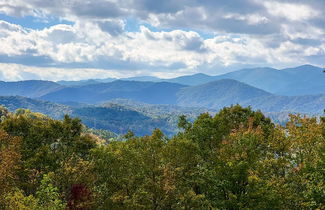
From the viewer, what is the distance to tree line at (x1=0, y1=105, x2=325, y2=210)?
126 feet

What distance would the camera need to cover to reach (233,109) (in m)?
72.1

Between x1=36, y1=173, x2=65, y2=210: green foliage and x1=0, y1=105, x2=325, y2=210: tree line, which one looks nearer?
x1=36, y1=173, x2=65, y2=210: green foliage

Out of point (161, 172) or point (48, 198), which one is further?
point (161, 172)

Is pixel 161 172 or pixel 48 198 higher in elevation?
pixel 161 172

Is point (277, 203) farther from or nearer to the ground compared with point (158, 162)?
nearer to the ground

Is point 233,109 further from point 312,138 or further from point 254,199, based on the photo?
point 254,199

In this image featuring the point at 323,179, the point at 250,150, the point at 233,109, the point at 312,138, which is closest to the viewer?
the point at 323,179

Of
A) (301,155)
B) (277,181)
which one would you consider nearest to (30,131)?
(277,181)

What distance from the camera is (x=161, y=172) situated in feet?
133

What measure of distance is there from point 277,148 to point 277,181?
366 inches

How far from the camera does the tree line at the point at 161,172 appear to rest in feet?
126

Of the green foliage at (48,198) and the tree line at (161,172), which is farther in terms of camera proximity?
the tree line at (161,172)

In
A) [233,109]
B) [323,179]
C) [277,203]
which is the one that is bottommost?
[277,203]

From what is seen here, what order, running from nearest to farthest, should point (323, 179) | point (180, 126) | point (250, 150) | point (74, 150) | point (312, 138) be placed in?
point (323, 179) < point (250, 150) < point (312, 138) < point (74, 150) < point (180, 126)
